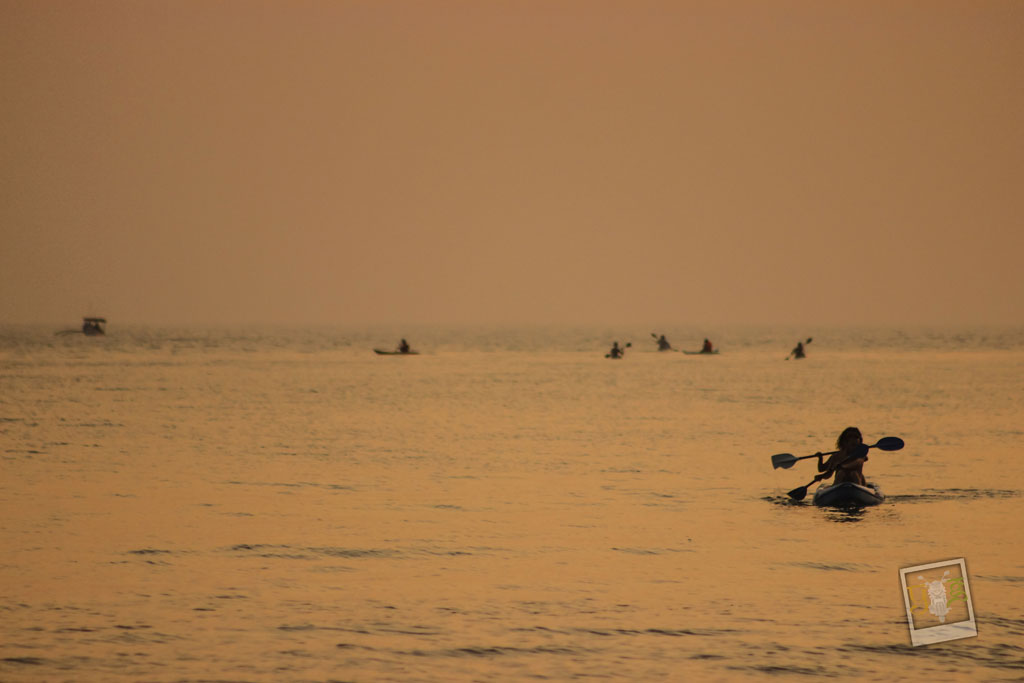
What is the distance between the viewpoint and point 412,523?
67.2ft

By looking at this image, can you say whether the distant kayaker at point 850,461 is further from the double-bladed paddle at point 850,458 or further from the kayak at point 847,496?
the kayak at point 847,496

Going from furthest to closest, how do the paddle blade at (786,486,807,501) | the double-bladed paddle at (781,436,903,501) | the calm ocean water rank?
the paddle blade at (786,486,807,501) → the double-bladed paddle at (781,436,903,501) → the calm ocean water

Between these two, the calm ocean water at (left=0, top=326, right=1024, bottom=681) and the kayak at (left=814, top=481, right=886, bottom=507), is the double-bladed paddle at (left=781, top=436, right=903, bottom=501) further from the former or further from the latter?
the calm ocean water at (left=0, top=326, right=1024, bottom=681)

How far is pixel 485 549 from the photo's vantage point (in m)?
18.1

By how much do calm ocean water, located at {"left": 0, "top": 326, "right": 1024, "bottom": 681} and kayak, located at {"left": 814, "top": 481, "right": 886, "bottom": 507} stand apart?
0.38 metres

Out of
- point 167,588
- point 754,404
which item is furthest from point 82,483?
→ point 754,404

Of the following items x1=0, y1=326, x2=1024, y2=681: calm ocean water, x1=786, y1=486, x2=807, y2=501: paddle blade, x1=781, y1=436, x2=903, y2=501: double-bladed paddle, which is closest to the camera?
x1=0, y1=326, x2=1024, y2=681: calm ocean water

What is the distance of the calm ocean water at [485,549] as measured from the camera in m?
12.4

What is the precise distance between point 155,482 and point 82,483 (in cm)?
159

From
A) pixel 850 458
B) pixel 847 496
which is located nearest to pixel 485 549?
pixel 847 496

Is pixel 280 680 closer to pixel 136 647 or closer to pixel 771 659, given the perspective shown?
pixel 136 647

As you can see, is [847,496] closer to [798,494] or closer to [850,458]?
[850,458]

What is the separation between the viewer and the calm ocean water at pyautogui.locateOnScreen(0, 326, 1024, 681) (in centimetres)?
1240

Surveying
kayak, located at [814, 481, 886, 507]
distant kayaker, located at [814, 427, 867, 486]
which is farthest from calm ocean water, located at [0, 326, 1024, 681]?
distant kayaker, located at [814, 427, 867, 486]
